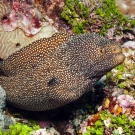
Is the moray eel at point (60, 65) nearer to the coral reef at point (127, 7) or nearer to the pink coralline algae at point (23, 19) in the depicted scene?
the pink coralline algae at point (23, 19)

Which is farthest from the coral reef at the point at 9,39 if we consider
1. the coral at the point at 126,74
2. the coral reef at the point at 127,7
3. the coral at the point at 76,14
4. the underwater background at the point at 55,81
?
the coral reef at the point at 127,7

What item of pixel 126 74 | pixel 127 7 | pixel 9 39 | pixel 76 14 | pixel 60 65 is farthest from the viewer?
pixel 127 7

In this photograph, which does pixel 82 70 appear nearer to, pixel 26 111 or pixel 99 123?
pixel 99 123

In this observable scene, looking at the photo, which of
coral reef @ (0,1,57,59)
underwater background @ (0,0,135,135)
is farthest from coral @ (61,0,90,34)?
coral reef @ (0,1,57,59)

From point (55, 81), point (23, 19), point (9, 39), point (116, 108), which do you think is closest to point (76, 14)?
point (23, 19)

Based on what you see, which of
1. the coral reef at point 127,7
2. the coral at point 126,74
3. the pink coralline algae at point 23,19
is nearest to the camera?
the coral at point 126,74

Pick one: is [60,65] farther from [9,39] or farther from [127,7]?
[127,7]
